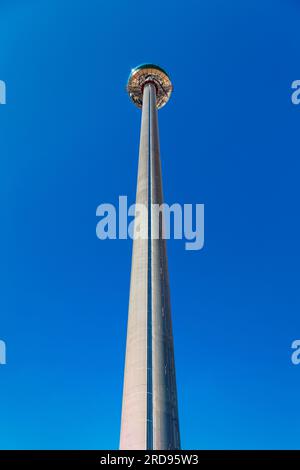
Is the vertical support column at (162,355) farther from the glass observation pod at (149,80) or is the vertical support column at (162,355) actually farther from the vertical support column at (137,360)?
the glass observation pod at (149,80)

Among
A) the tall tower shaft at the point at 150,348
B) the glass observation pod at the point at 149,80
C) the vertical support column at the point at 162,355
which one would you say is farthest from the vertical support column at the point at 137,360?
the glass observation pod at the point at 149,80

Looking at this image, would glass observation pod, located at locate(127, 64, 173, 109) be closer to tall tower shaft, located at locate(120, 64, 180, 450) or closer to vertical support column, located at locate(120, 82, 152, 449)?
tall tower shaft, located at locate(120, 64, 180, 450)

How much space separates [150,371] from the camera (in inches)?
934

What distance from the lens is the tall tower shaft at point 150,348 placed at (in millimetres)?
21666

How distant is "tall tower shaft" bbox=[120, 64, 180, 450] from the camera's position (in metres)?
21.7

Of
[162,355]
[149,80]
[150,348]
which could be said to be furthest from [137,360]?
[149,80]

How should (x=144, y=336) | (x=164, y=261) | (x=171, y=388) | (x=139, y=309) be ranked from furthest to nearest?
(x=164, y=261) → (x=139, y=309) → (x=144, y=336) → (x=171, y=388)
